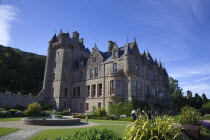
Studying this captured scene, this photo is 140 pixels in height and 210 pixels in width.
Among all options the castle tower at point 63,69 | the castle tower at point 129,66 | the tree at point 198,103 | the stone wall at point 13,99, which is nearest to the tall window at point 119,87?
the castle tower at point 129,66

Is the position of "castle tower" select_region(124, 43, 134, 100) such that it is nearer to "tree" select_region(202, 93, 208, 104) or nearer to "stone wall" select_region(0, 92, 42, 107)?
"stone wall" select_region(0, 92, 42, 107)

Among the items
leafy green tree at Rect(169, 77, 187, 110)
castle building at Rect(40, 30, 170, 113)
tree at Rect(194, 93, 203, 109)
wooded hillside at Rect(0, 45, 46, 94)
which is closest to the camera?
castle building at Rect(40, 30, 170, 113)

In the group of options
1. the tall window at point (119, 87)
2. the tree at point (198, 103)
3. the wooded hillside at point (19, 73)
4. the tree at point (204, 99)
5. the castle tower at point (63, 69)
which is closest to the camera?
the tall window at point (119, 87)

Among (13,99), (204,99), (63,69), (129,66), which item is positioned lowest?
(204,99)

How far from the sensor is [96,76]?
35156 mm

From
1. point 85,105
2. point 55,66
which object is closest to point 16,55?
point 55,66

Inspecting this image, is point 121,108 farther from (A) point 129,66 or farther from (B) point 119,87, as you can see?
(A) point 129,66

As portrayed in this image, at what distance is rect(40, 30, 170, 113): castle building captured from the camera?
29.9 m

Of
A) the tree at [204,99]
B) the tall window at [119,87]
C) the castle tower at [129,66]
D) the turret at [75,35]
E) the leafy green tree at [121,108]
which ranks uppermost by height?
the turret at [75,35]

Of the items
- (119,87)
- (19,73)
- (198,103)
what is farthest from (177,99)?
(19,73)

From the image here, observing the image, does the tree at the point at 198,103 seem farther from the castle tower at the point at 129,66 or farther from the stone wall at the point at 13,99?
the stone wall at the point at 13,99

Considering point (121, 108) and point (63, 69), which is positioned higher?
point (63, 69)

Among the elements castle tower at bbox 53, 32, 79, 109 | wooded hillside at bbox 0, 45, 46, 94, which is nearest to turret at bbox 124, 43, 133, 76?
castle tower at bbox 53, 32, 79, 109

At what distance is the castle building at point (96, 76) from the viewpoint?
29.9m
